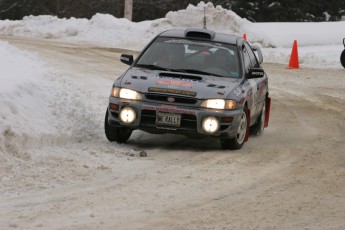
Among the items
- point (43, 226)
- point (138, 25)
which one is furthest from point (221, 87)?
point (138, 25)

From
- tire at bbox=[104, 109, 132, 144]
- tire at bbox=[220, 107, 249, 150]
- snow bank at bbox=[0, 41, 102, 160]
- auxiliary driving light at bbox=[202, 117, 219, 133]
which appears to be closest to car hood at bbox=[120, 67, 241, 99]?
auxiliary driving light at bbox=[202, 117, 219, 133]

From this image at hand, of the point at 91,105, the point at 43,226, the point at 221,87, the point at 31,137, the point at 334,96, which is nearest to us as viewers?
the point at 43,226

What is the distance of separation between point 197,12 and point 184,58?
23.2 m

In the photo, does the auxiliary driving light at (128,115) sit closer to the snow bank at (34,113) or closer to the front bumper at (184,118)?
the front bumper at (184,118)

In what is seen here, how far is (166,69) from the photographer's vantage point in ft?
40.0

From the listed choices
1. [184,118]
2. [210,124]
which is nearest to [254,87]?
[210,124]

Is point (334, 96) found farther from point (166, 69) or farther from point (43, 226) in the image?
point (43, 226)

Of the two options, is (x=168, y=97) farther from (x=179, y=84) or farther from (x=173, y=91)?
(x=179, y=84)

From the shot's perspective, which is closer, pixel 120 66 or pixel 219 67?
pixel 219 67

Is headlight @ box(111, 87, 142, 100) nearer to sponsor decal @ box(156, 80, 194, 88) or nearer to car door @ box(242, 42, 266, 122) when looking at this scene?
sponsor decal @ box(156, 80, 194, 88)

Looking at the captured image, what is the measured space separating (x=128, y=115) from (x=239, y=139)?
1508 mm

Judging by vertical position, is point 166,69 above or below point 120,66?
above

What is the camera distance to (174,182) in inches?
366

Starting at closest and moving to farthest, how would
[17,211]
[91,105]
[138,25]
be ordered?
[17,211], [91,105], [138,25]
